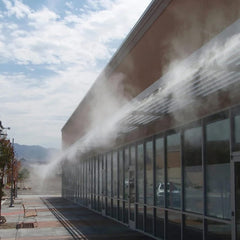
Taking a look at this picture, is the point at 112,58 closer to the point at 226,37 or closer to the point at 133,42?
the point at 133,42

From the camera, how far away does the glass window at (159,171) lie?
12562 millimetres

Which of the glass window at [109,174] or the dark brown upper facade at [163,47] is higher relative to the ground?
the dark brown upper facade at [163,47]

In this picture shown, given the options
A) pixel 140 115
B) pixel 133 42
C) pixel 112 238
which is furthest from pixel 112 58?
pixel 112 238

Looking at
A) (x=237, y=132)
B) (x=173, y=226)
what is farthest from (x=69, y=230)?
(x=237, y=132)

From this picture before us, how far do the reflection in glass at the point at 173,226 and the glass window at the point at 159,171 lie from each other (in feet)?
2.46

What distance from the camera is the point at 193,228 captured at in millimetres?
10242

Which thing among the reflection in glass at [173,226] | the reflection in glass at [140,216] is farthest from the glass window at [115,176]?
the reflection in glass at [173,226]

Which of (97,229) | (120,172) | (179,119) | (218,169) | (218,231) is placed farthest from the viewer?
(120,172)

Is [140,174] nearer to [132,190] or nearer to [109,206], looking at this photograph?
[132,190]

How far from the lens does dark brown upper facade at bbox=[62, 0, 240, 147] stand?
7766 millimetres

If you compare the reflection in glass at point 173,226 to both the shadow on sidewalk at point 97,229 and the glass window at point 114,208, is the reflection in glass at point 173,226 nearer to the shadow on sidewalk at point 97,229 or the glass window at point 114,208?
the shadow on sidewalk at point 97,229

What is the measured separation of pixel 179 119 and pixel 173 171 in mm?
1309

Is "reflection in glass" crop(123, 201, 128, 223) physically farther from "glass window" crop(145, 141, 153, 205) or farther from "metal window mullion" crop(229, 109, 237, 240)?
"metal window mullion" crop(229, 109, 237, 240)

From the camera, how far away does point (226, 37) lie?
6.50 meters
